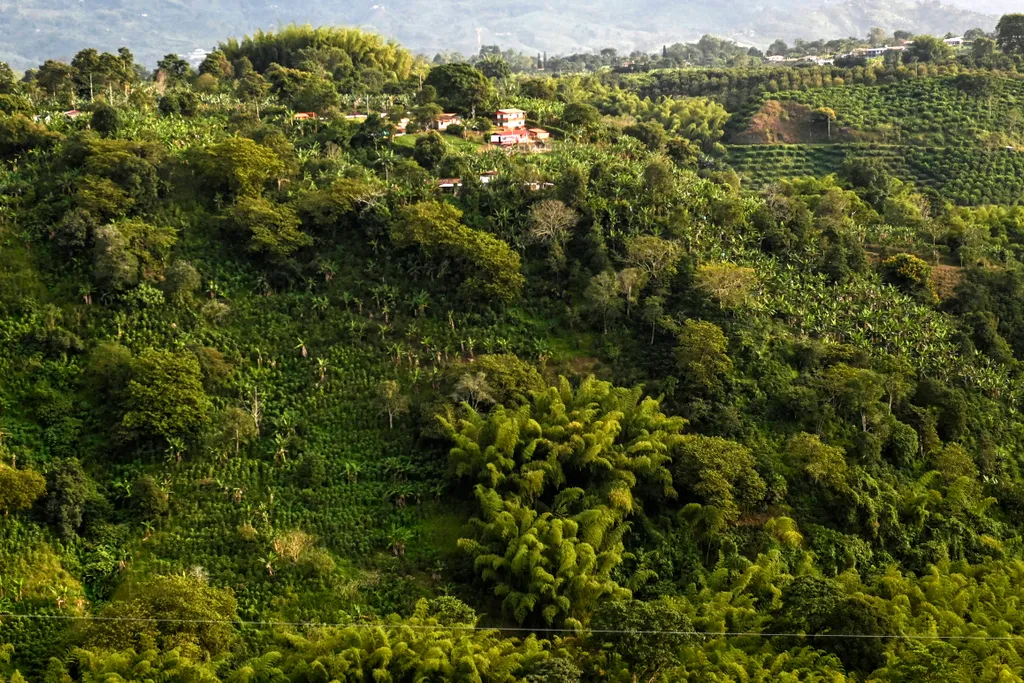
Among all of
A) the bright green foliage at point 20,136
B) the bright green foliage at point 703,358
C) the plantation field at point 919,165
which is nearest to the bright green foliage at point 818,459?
the bright green foliage at point 703,358

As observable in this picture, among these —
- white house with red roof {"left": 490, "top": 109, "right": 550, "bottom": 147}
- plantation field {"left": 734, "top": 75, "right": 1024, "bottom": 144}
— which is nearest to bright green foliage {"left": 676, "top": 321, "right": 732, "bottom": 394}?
white house with red roof {"left": 490, "top": 109, "right": 550, "bottom": 147}

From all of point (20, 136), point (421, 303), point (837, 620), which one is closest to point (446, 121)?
point (421, 303)

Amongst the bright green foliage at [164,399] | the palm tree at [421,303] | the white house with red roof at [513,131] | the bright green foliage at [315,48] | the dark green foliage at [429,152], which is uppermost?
the bright green foliage at [315,48]

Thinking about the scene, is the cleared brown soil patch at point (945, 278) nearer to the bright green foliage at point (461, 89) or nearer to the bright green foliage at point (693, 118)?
the bright green foliage at point (693, 118)

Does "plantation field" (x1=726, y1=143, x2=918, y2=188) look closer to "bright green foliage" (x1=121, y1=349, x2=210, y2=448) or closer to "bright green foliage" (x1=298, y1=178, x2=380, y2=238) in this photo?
"bright green foliage" (x1=298, y1=178, x2=380, y2=238)

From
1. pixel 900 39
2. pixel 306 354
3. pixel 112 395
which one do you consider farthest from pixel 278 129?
pixel 900 39
